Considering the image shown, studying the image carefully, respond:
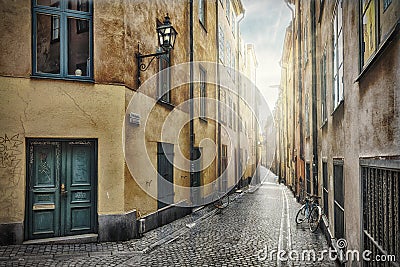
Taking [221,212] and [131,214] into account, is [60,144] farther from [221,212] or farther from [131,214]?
[221,212]

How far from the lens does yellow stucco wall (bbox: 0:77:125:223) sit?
8078mm

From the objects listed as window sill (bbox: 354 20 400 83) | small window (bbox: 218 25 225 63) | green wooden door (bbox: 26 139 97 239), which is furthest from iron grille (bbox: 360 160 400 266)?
small window (bbox: 218 25 225 63)

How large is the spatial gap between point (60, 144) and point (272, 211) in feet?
29.8

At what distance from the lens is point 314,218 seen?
10867 millimetres

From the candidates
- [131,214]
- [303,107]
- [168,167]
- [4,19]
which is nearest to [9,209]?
[131,214]

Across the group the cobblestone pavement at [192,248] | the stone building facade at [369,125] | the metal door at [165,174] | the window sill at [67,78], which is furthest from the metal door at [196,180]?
the stone building facade at [369,125]

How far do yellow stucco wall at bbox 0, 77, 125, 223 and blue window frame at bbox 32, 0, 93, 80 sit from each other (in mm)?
415

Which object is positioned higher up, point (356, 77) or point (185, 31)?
point (185, 31)

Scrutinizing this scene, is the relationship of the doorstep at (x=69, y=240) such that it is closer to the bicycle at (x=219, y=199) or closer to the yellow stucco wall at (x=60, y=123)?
the yellow stucco wall at (x=60, y=123)

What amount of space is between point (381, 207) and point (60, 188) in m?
6.74

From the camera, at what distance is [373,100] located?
4332 mm

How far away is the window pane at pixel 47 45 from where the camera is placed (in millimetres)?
8586

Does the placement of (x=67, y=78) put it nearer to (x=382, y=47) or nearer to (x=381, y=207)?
(x=382, y=47)

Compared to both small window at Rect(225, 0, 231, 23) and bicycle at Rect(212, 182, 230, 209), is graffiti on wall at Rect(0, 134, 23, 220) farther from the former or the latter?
small window at Rect(225, 0, 231, 23)
